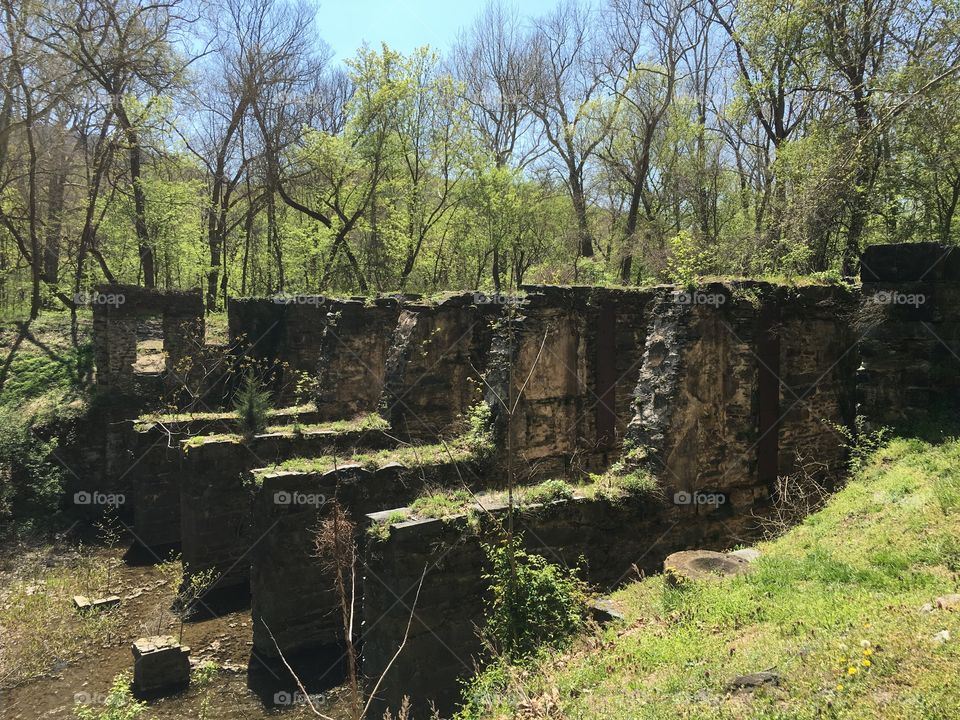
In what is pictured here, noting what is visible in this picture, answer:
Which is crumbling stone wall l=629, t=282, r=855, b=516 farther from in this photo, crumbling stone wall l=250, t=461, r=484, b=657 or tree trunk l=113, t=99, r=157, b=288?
tree trunk l=113, t=99, r=157, b=288

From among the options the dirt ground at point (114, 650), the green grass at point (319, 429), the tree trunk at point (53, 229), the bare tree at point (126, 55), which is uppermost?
the bare tree at point (126, 55)

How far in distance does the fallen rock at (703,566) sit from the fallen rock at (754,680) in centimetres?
218

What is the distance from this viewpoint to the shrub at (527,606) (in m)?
6.72

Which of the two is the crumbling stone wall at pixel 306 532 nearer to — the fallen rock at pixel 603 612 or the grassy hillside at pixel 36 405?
the fallen rock at pixel 603 612

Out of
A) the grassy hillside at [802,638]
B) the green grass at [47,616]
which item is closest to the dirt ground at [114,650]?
the green grass at [47,616]

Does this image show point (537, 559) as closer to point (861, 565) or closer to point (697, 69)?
point (861, 565)

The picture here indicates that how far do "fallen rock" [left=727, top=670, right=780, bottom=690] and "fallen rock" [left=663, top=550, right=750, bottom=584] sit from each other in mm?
2179

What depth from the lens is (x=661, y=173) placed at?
89.5 ft

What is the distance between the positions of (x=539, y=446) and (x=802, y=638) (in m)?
6.91

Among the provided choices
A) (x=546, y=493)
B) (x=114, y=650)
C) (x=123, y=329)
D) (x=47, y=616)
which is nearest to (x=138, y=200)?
(x=123, y=329)

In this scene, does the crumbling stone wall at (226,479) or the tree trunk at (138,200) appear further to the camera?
the tree trunk at (138,200)

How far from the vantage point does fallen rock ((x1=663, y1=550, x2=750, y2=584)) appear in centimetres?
715

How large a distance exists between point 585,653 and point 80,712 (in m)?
7.54

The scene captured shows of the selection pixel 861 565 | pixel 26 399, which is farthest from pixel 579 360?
pixel 26 399
